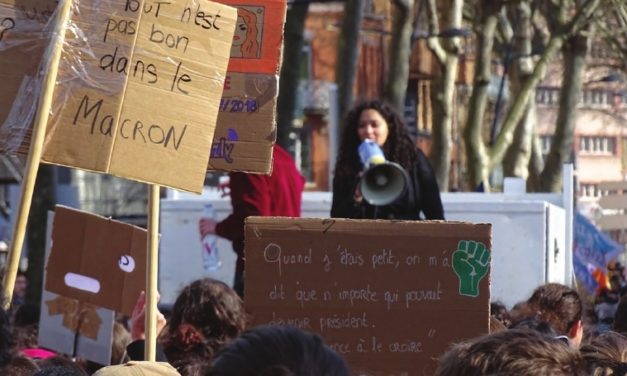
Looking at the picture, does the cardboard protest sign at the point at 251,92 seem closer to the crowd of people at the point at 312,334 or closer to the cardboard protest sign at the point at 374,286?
the crowd of people at the point at 312,334

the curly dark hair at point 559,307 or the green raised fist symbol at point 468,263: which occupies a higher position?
the green raised fist symbol at point 468,263

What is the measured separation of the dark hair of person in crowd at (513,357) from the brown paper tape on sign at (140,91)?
1.96 metres

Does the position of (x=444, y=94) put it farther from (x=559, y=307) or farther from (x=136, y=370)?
(x=136, y=370)

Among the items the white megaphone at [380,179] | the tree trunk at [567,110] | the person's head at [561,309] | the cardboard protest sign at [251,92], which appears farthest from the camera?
the tree trunk at [567,110]

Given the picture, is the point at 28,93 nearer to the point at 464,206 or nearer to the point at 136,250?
the point at 136,250

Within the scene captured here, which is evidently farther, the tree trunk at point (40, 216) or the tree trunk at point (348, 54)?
the tree trunk at point (348, 54)

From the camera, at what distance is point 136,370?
3822 mm

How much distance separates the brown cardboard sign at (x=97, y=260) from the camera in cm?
624

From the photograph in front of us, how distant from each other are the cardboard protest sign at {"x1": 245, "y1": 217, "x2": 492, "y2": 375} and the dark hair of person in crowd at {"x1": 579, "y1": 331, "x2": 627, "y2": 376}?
1.70 ft

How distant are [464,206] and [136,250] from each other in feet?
19.4

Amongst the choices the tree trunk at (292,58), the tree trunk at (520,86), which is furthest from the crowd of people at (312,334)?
the tree trunk at (520,86)

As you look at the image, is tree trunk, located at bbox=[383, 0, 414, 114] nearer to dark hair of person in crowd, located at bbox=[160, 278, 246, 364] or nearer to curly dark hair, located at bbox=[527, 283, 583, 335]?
curly dark hair, located at bbox=[527, 283, 583, 335]

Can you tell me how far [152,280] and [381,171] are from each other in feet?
7.67

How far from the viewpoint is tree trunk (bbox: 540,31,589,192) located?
26.4m
